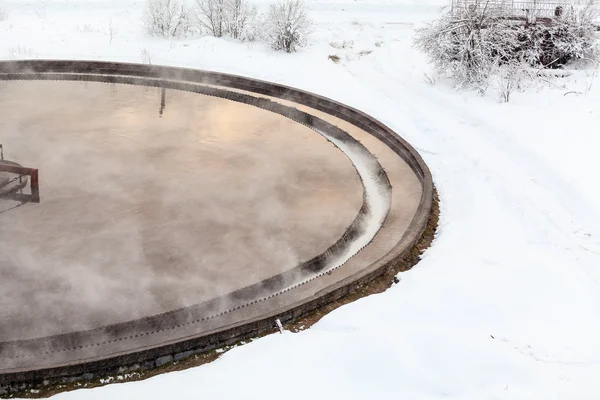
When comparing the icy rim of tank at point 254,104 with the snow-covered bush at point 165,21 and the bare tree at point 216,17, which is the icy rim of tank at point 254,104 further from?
the bare tree at point 216,17

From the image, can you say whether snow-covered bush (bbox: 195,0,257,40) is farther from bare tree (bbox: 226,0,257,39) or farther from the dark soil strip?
the dark soil strip

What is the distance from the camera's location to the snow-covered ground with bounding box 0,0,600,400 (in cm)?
550

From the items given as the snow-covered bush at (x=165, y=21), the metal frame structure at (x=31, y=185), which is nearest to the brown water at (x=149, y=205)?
the metal frame structure at (x=31, y=185)

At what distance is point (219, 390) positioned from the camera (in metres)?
5.29

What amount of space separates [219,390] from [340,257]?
9.71 feet

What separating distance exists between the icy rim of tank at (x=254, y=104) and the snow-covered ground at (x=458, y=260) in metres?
0.26

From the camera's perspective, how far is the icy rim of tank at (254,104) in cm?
559

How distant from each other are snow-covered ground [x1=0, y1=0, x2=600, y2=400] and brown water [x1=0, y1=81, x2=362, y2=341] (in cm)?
141

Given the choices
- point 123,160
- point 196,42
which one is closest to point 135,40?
point 196,42

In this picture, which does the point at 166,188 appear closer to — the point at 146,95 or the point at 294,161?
the point at 294,161

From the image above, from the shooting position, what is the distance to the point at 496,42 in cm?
1470

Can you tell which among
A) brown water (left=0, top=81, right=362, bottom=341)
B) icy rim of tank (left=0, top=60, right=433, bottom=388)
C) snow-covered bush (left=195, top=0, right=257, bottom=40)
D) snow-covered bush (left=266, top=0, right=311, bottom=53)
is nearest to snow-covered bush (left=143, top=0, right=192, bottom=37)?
snow-covered bush (left=195, top=0, right=257, bottom=40)

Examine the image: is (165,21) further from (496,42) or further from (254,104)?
(496,42)

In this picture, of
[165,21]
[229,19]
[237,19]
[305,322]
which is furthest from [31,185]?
[229,19]
